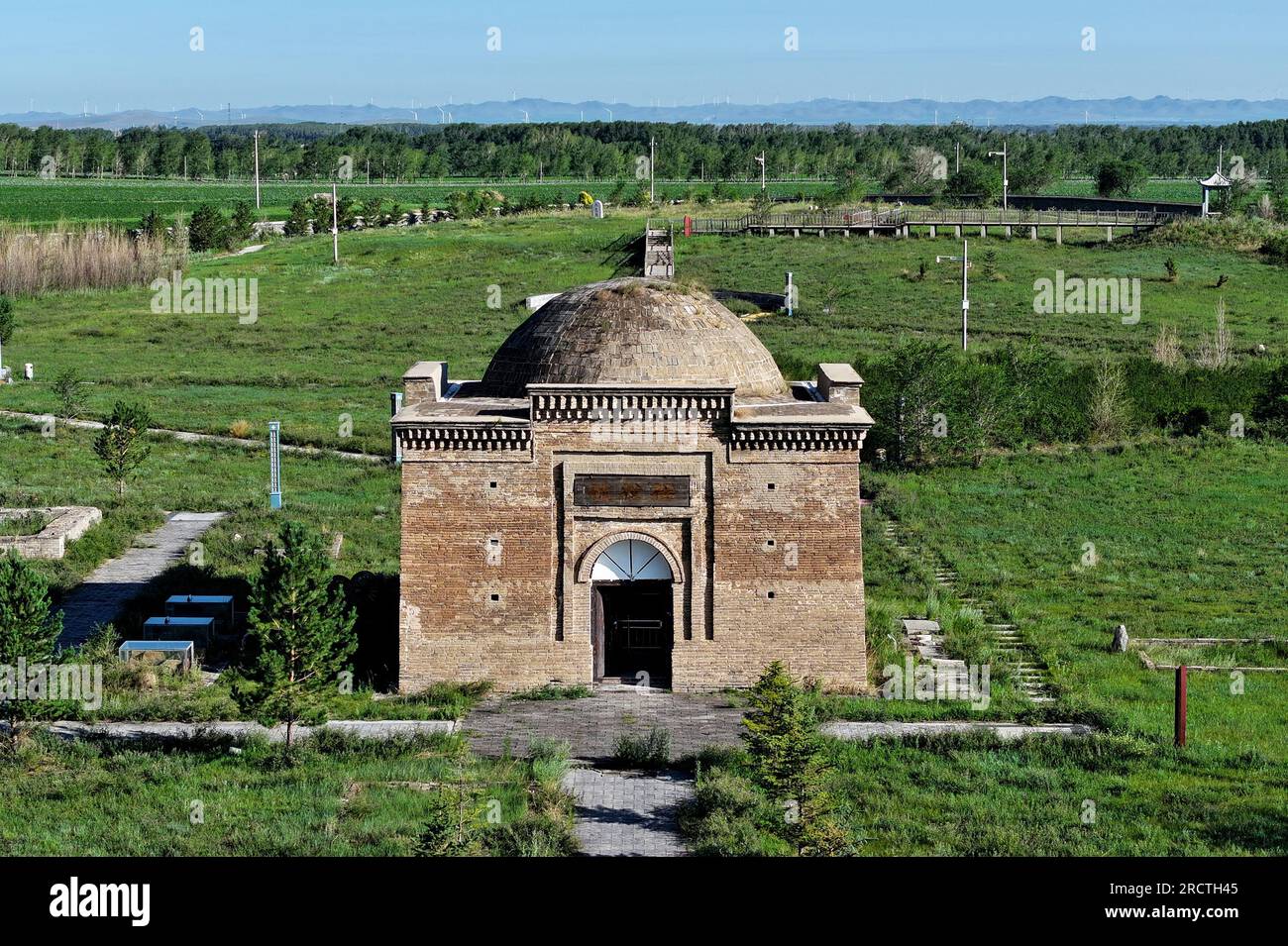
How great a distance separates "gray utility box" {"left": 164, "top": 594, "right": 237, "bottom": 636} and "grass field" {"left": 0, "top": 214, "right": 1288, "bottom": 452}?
2120cm

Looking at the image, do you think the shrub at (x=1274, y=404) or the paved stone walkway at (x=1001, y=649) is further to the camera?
the shrub at (x=1274, y=404)

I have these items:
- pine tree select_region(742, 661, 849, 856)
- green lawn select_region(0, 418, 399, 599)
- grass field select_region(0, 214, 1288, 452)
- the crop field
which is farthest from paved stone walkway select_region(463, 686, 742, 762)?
the crop field

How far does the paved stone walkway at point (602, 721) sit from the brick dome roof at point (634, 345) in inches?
233

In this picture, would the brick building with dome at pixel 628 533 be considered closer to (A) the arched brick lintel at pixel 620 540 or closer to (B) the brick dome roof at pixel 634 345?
(A) the arched brick lintel at pixel 620 540

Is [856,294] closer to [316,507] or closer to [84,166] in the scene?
[316,507]

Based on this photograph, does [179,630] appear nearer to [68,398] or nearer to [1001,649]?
[1001,649]

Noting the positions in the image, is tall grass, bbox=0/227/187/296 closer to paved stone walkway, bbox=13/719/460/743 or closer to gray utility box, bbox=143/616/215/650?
gray utility box, bbox=143/616/215/650

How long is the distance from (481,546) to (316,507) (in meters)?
17.2

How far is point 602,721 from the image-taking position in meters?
28.1

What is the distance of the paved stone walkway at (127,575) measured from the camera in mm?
34969

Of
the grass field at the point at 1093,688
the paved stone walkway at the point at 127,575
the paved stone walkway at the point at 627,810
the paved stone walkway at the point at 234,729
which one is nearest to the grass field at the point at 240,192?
the paved stone walkway at the point at 127,575

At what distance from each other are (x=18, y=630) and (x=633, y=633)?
1085 centimetres

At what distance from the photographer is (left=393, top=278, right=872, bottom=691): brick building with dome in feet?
96.4

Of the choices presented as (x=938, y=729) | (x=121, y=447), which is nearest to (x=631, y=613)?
(x=938, y=729)
